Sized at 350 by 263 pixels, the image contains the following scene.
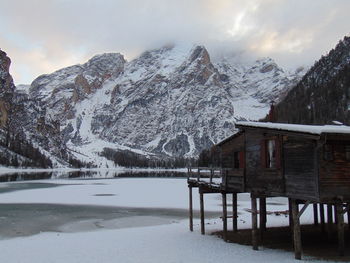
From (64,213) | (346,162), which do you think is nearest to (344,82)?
(64,213)

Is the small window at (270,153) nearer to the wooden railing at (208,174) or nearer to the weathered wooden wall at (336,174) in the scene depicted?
the weathered wooden wall at (336,174)

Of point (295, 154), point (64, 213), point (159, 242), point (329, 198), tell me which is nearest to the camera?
point (329, 198)

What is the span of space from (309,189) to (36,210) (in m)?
36.8

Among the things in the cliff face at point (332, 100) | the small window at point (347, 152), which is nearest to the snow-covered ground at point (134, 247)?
the small window at point (347, 152)

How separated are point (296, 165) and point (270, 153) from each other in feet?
8.13

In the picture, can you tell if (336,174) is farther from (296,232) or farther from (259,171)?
(259,171)

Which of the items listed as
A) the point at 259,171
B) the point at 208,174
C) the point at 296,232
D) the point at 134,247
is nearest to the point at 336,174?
the point at 296,232

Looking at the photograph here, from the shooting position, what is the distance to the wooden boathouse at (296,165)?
66.5 ft

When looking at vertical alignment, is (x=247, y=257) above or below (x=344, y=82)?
below

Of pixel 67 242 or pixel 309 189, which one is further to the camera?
pixel 67 242

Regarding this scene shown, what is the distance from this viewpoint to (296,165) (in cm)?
2184

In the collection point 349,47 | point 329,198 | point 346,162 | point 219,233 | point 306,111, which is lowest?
point 219,233

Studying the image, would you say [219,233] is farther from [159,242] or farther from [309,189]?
[309,189]

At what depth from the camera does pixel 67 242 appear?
1118 inches
